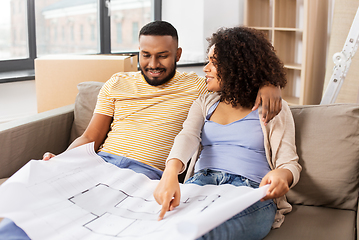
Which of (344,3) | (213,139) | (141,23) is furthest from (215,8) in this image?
(213,139)

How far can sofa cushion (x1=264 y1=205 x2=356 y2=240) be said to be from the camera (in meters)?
1.09

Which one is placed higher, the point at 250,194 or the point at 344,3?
the point at 344,3

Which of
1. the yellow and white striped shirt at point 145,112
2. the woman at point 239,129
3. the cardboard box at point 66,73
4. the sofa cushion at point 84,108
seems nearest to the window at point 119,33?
the cardboard box at point 66,73

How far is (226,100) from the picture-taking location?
50.5 inches

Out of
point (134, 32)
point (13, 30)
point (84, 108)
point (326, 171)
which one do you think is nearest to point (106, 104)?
point (84, 108)

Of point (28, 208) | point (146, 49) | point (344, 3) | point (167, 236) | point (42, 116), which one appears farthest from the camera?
point (344, 3)

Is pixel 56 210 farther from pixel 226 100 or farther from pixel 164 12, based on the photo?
pixel 164 12

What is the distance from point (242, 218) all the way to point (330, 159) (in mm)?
442

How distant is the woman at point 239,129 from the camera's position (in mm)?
1162

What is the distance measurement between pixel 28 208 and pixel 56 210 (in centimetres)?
7

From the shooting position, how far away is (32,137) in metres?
1.57

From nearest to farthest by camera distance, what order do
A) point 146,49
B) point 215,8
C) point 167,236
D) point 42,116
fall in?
point 167,236
point 146,49
point 42,116
point 215,8

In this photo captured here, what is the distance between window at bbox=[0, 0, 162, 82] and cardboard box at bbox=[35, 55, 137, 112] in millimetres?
584

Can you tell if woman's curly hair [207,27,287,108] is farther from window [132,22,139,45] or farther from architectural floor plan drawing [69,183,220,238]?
window [132,22,139,45]
